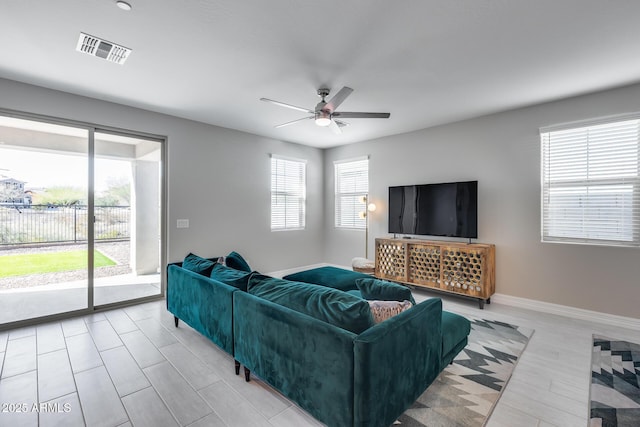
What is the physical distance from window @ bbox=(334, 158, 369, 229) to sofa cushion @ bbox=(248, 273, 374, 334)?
13.1 feet

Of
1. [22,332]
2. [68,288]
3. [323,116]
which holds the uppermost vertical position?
[323,116]

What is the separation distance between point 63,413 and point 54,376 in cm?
60

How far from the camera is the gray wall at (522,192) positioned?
11.1 ft

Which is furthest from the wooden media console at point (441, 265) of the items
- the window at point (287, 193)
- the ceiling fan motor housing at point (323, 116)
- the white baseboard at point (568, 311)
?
the ceiling fan motor housing at point (323, 116)

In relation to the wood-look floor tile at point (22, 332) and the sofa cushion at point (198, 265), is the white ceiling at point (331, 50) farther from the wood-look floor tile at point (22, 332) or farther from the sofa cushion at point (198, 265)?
the wood-look floor tile at point (22, 332)

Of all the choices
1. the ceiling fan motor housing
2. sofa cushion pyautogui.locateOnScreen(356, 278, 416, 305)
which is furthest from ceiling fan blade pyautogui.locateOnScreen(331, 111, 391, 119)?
sofa cushion pyautogui.locateOnScreen(356, 278, 416, 305)

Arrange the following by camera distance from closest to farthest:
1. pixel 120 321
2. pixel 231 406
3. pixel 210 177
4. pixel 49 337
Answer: pixel 231 406, pixel 49 337, pixel 120 321, pixel 210 177

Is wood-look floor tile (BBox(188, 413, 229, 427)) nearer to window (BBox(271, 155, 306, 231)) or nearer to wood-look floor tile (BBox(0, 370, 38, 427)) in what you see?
wood-look floor tile (BBox(0, 370, 38, 427))

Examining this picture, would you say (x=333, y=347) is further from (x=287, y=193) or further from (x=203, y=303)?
(x=287, y=193)

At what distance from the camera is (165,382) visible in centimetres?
222

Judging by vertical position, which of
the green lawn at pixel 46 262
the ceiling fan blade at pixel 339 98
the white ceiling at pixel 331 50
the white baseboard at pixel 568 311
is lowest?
the white baseboard at pixel 568 311

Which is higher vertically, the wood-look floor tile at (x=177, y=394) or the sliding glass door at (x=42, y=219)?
the sliding glass door at (x=42, y=219)

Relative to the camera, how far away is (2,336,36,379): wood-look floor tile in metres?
→ 2.39

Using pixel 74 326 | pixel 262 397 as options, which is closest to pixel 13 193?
pixel 74 326
